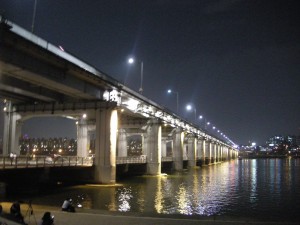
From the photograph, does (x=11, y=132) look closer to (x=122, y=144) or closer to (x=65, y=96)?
(x=65, y=96)

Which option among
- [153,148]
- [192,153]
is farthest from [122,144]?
[153,148]

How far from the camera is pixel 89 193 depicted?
3900 centimetres

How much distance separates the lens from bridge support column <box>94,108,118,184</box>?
48.0 m

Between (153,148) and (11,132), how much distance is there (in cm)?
2841

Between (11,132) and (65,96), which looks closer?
(65,96)

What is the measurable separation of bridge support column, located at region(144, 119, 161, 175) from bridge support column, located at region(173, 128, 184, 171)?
907 inches

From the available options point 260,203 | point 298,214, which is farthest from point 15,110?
point 298,214

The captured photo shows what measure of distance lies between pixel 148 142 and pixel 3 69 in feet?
150

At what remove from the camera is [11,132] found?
192 ft

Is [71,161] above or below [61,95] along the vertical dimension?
below

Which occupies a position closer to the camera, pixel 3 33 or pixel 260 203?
pixel 3 33

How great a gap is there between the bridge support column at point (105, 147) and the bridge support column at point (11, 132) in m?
17.3

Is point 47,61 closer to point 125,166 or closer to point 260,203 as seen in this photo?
point 260,203

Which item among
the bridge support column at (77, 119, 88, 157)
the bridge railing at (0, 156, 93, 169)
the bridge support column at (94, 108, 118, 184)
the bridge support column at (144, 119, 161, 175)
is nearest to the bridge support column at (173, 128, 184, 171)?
the bridge support column at (144, 119, 161, 175)
